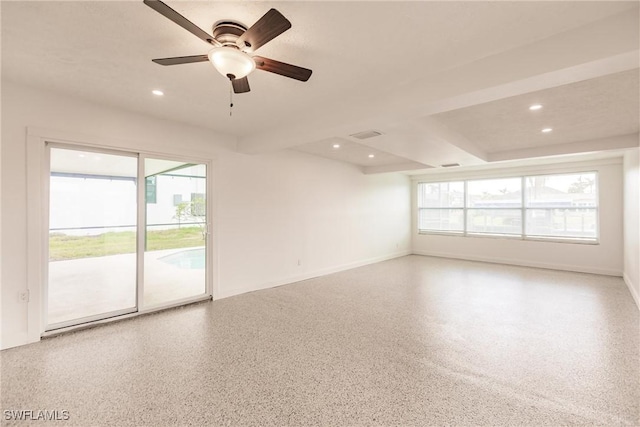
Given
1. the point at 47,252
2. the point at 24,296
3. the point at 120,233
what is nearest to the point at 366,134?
the point at 120,233

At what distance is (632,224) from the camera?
4508mm

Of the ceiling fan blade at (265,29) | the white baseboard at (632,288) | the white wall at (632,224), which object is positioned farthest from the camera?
the white wall at (632,224)

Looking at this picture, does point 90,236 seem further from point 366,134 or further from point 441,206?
point 441,206

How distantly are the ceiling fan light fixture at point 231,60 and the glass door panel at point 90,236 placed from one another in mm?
2559

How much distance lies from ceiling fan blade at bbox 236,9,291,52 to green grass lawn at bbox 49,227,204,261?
3036 mm

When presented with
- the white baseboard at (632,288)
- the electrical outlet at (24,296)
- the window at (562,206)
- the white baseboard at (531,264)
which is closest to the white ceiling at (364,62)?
the electrical outlet at (24,296)

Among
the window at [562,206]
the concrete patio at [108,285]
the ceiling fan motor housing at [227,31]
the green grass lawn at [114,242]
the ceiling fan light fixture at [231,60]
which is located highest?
the ceiling fan motor housing at [227,31]

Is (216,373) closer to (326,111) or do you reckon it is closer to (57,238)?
(57,238)

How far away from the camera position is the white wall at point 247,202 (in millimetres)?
2715

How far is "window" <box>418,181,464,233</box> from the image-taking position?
26.0ft

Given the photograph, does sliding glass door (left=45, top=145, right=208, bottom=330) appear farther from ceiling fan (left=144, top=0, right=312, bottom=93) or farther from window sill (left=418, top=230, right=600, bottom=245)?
window sill (left=418, top=230, right=600, bottom=245)

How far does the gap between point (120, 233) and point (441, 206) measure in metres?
7.85

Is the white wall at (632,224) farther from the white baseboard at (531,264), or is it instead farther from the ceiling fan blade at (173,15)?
the ceiling fan blade at (173,15)

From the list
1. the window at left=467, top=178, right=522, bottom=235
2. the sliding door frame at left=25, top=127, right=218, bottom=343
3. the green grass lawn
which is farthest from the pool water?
the window at left=467, top=178, right=522, bottom=235
